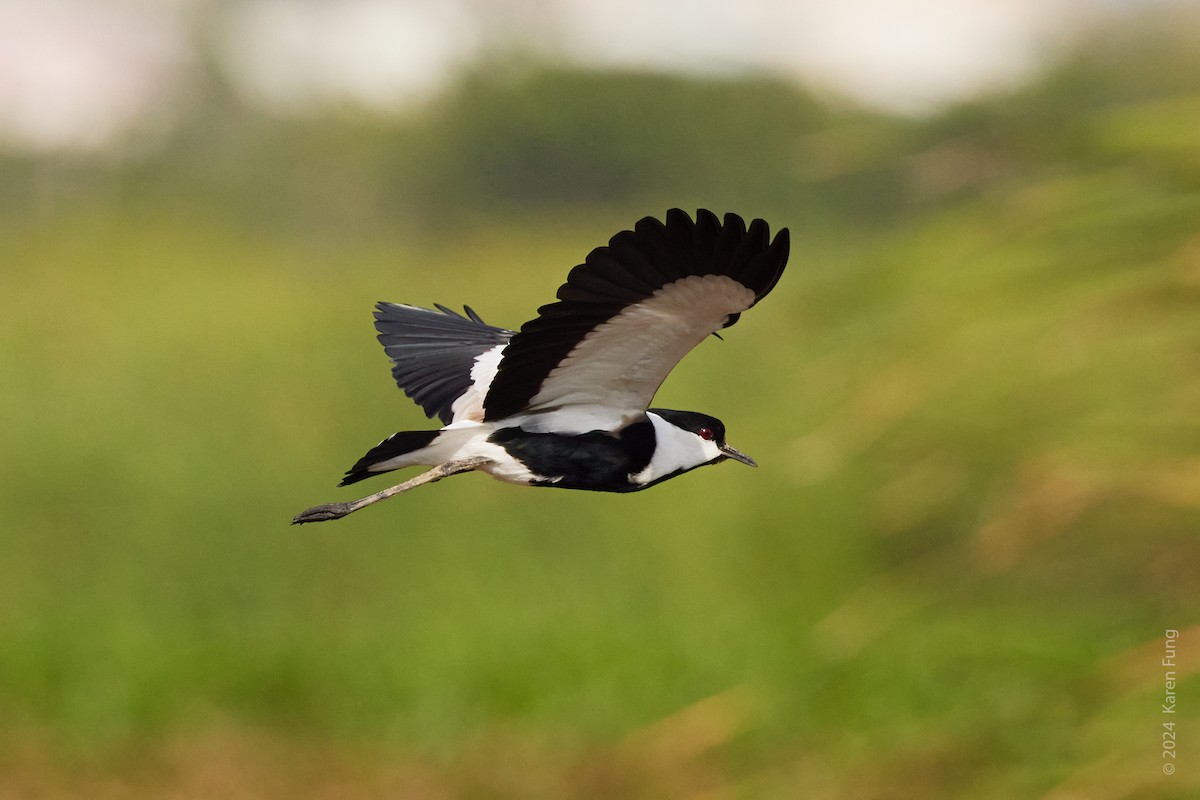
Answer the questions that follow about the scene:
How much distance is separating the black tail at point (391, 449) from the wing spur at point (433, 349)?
0.21 m

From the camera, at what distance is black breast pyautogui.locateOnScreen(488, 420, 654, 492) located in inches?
57.5

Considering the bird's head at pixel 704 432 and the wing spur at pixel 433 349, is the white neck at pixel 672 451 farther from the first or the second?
the wing spur at pixel 433 349

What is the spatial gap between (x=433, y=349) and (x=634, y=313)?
57 centimetres

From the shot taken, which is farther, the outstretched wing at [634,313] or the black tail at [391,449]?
the black tail at [391,449]

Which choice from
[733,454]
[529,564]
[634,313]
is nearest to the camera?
[634,313]

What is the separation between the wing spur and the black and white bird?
5.6 inches

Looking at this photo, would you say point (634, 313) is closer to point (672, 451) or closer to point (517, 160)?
point (672, 451)

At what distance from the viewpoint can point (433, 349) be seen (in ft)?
6.27

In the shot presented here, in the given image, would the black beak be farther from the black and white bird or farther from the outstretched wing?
the outstretched wing

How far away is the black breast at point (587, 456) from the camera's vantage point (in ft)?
4.79

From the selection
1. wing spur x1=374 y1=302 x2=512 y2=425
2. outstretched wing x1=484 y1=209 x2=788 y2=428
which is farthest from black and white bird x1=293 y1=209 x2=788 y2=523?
wing spur x1=374 y1=302 x2=512 y2=425

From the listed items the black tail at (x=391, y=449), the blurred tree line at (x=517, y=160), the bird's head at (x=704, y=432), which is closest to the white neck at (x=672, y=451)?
the bird's head at (x=704, y=432)

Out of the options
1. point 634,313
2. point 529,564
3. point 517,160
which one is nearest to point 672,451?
point 634,313

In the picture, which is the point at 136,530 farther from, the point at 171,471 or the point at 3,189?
the point at 3,189
